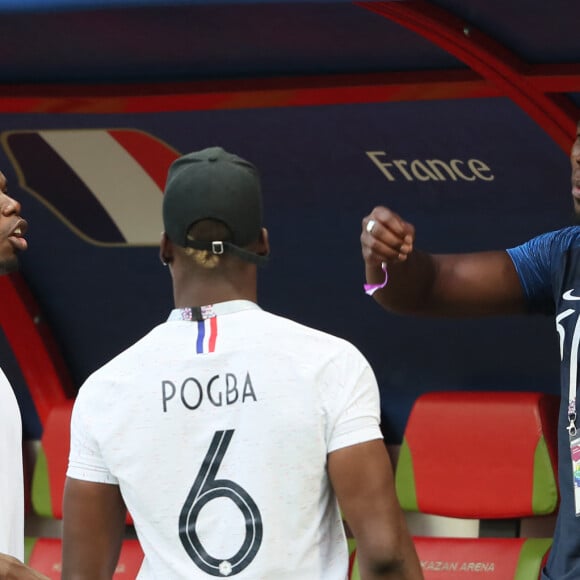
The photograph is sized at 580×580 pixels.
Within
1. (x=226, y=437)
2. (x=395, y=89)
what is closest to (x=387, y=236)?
(x=226, y=437)

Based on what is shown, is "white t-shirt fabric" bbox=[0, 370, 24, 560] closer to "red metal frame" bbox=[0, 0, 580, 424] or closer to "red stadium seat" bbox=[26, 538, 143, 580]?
"red metal frame" bbox=[0, 0, 580, 424]

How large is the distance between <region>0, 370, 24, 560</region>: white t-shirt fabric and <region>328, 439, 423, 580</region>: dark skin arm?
0.90 m

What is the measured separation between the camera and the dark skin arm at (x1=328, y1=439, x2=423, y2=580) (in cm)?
233

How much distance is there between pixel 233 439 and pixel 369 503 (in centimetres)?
24

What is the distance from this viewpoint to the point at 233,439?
237 cm

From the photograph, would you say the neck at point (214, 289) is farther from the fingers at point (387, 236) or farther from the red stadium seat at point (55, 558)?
the red stadium seat at point (55, 558)

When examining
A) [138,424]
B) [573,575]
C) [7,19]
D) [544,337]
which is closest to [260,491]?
[138,424]

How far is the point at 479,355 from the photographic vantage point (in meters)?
5.06

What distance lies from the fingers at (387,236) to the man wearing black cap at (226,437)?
47cm

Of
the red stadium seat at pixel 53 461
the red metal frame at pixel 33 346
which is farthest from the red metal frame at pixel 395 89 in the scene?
the red stadium seat at pixel 53 461

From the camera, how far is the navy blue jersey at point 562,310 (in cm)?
291

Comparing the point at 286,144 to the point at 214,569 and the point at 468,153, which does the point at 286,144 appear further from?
the point at 214,569

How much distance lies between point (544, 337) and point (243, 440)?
9.01ft

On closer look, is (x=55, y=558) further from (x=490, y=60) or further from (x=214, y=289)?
(x=214, y=289)
